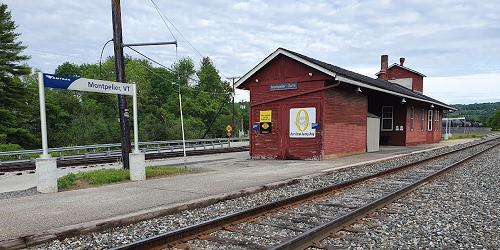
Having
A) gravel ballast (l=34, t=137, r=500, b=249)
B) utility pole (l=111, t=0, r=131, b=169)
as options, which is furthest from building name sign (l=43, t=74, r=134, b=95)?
gravel ballast (l=34, t=137, r=500, b=249)

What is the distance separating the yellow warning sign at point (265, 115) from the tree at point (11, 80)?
26848mm

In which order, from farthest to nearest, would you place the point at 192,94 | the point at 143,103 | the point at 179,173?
the point at 192,94, the point at 143,103, the point at 179,173

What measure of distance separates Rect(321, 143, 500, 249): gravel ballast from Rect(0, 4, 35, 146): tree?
3598 cm

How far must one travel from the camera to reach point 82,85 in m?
9.36

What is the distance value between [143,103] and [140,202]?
51.6m

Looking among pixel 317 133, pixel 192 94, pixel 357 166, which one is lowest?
pixel 357 166

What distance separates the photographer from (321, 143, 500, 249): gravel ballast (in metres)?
4.90

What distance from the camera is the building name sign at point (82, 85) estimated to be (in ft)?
28.9

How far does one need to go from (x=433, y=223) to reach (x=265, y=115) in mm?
12187

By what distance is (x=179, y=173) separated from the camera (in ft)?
38.8

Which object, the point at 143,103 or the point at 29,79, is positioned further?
the point at 143,103

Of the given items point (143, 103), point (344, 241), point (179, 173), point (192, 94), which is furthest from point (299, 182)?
point (192, 94)

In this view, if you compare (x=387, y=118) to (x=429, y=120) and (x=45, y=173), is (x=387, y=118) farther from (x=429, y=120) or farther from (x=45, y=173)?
(x=45, y=173)

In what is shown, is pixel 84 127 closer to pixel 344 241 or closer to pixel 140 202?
pixel 140 202
